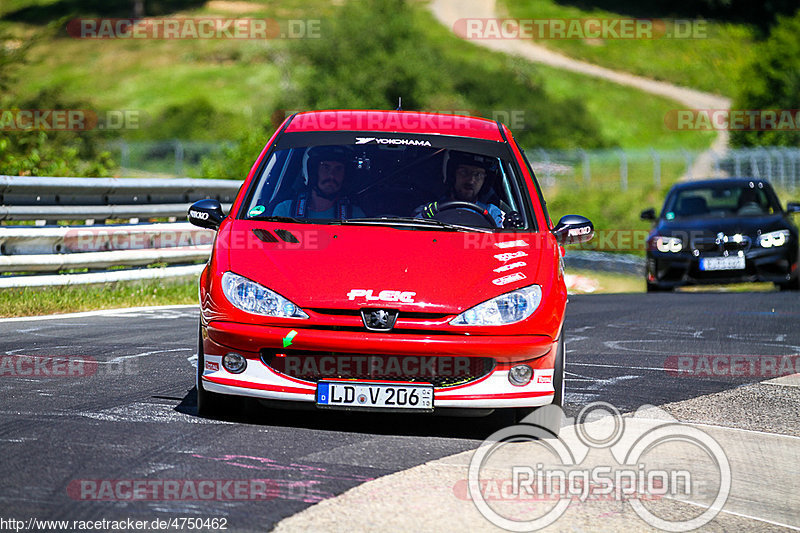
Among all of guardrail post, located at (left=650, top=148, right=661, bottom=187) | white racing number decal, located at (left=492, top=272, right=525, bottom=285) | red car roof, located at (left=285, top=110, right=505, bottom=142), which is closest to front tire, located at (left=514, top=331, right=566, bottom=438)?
white racing number decal, located at (left=492, top=272, right=525, bottom=285)

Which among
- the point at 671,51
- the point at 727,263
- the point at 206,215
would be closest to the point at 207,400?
the point at 206,215

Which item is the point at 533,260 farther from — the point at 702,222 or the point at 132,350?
the point at 702,222

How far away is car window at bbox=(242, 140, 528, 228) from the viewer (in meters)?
7.18

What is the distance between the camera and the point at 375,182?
7.38 m

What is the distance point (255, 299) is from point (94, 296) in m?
6.76

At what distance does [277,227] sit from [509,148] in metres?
1.72

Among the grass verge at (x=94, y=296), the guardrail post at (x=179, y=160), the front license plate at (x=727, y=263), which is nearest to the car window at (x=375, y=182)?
the grass verge at (x=94, y=296)

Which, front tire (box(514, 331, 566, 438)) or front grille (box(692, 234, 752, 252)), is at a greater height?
front tire (box(514, 331, 566, 438))

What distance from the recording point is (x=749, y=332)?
1164 centimetres

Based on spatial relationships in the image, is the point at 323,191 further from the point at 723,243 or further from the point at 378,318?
the point at 723,243

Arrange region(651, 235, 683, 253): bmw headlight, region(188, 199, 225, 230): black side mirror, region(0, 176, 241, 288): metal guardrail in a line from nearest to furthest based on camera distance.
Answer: region(188, 199, 225, 230): black side mirror
region(0, 176, 241, 288): metal guardrail
region(651, 235, 683, 253): bmw headlight

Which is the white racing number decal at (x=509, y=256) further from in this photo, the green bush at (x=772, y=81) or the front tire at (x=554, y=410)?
the green bush at (x=772, y=81)

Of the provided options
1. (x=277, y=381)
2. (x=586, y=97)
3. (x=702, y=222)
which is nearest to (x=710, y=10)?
(x=586, y=97)

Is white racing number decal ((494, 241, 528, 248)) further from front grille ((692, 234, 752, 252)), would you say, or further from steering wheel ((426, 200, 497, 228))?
front grille ((692, 234, 752, 252))
